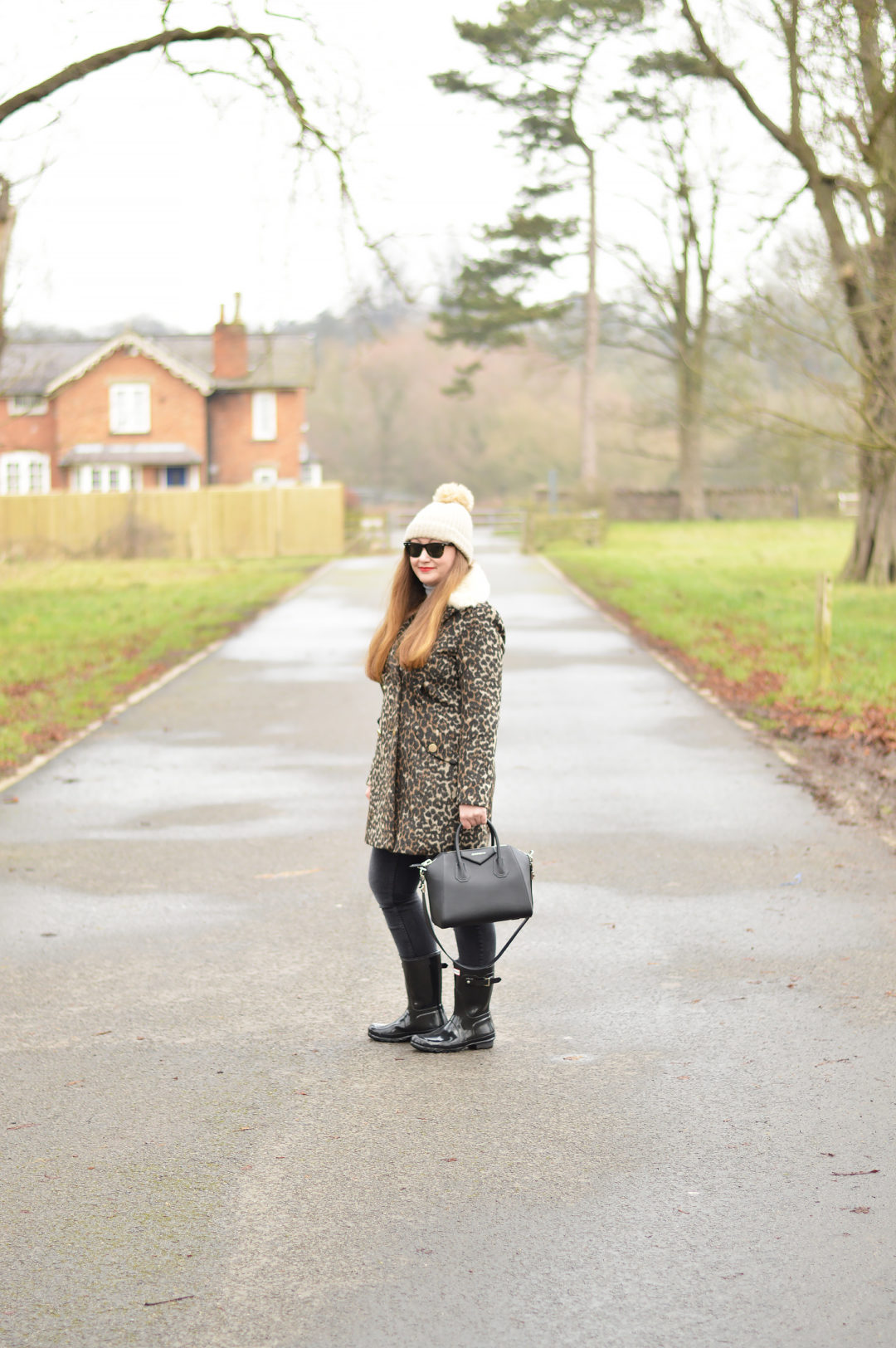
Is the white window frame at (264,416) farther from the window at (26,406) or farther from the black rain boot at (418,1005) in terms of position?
the black rain boot at (418,1005)

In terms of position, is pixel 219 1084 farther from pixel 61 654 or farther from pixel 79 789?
pixel 61 654

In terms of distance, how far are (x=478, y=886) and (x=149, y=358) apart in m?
49.4

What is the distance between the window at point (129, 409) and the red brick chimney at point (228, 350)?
2.81 meters

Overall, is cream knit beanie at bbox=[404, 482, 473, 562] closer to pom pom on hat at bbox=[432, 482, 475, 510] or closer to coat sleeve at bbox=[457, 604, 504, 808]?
pom pom on hat at bbox=[432, 482, 475, 510]

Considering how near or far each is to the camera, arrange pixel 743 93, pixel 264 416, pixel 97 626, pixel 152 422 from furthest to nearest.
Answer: pixel 264 416 → pixel 152 422 → pixel 743 93 → pixel 97 626

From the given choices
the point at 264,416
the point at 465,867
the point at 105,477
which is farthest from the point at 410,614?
the point at 264,416

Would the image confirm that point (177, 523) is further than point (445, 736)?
Yes

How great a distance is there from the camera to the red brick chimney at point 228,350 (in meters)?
53.4

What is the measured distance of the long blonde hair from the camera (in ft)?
16.9

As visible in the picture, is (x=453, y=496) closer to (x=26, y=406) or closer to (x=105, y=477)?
(x=105, y=477)

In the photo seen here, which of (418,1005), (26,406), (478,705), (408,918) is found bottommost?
(418,1005)

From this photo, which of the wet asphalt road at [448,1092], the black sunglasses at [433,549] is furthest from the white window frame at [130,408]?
the black sunglasses at [433,549]

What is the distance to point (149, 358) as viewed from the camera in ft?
171

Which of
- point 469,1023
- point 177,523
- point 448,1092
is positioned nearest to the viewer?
point 448,1092
